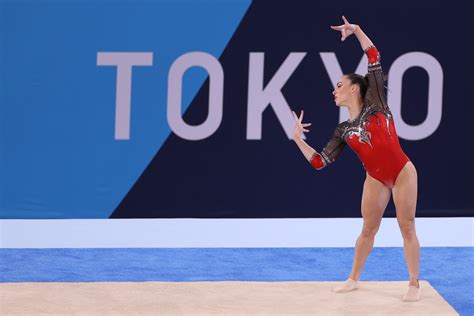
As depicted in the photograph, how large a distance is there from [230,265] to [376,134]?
2003mm

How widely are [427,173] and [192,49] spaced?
2.22 meters

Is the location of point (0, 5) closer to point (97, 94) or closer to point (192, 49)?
point (97, 94)

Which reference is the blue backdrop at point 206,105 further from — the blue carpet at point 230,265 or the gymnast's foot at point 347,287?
the gymnast's foot at point 347,287

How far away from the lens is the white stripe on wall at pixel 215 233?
8.18 metres

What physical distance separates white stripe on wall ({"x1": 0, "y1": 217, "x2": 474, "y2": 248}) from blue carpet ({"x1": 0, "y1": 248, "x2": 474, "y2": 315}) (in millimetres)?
119

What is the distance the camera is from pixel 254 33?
823 cm

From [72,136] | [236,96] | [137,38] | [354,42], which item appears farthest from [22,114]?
[354,42]

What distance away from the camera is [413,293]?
249 inches

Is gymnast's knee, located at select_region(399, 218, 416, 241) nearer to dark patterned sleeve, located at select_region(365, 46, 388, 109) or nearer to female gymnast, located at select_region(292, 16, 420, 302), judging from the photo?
female gymnast, located at select_region(292, 16, 420, 302)

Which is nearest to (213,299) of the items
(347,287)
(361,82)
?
(347,287)

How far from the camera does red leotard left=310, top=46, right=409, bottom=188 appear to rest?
621 cm

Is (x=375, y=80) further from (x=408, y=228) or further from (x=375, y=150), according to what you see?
(x=408, y=228)

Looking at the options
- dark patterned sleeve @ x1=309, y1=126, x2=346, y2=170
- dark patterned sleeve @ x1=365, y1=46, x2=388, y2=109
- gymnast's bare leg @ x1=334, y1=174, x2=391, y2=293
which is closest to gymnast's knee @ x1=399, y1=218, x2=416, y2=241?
gymnast's bare leg @ x1=334, y1=174, x2=391, y2=293

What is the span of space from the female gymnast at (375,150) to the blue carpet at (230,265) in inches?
34.8
